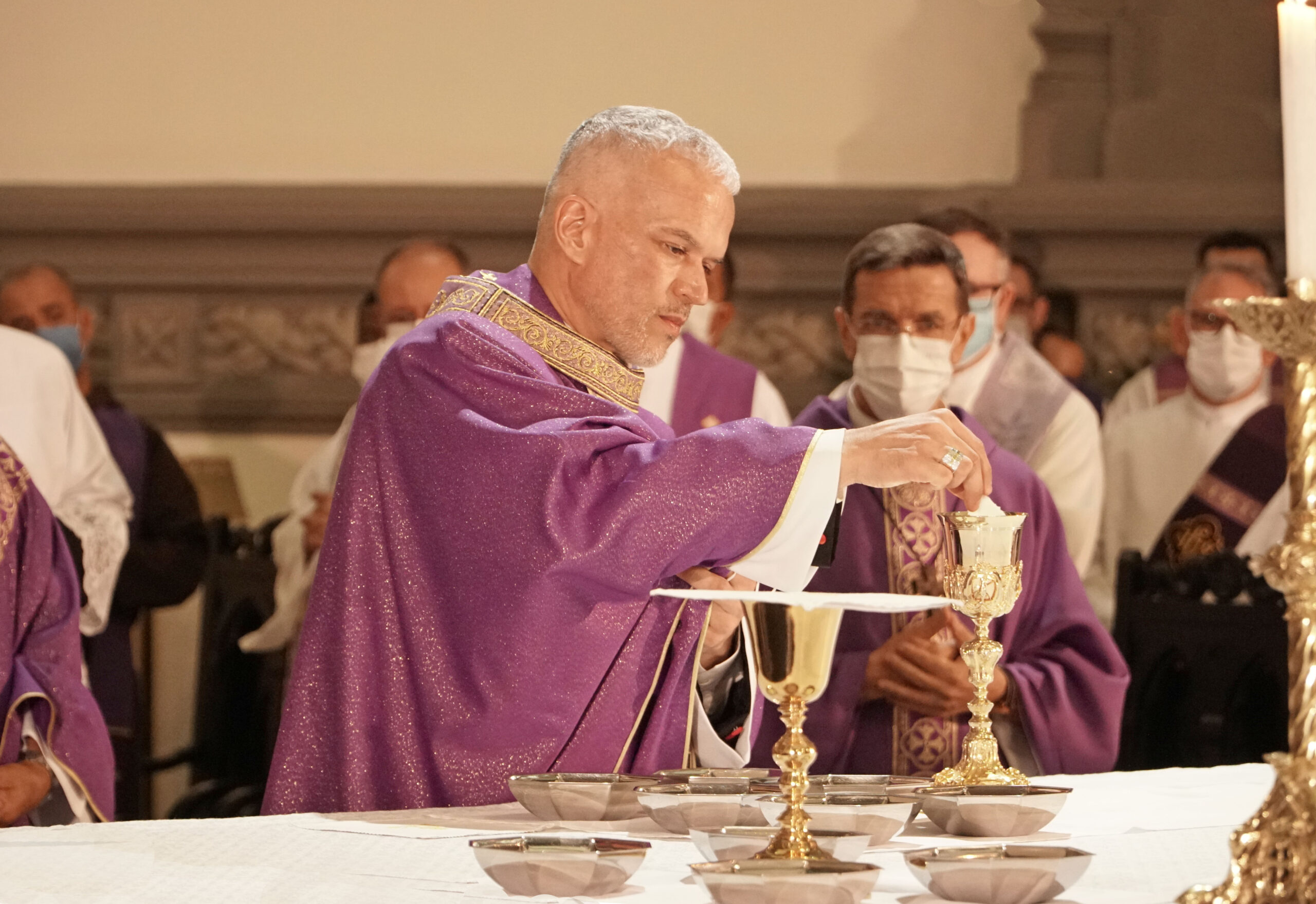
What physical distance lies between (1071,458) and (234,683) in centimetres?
281

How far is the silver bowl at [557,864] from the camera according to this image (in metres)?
1.51

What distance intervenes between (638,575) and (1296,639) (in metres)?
1.16

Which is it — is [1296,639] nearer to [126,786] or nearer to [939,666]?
[939,666]

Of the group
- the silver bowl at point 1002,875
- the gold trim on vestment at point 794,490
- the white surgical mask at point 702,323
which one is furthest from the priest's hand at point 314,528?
the silver bowl at point 1002,875

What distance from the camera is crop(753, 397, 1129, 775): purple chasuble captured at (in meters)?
3.64

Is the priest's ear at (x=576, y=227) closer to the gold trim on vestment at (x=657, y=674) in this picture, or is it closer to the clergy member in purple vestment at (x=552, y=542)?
the clergy member in purple vestment at (x=552, y=542)

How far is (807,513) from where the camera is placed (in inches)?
95.5

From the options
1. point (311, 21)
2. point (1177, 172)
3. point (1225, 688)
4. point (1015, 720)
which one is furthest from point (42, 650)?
point (1177, 172)

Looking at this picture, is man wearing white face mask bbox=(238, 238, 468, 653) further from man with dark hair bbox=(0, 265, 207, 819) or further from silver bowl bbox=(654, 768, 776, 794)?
silver bowl bbox=(654, 768, 776, 794)

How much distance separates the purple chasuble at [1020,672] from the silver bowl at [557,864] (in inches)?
81.4

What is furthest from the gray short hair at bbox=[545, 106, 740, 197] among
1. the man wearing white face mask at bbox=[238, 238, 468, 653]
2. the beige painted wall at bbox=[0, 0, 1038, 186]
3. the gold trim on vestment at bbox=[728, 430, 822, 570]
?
the beige painted wall at bbox=[0, 0, 1038, 186]

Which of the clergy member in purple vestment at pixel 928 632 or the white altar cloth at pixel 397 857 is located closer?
the white altar cloth at pixel 397 857

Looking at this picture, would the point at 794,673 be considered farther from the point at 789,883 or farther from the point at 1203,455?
the point at 1203,455

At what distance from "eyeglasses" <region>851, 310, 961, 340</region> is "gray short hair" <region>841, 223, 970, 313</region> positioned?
0.20 feet
